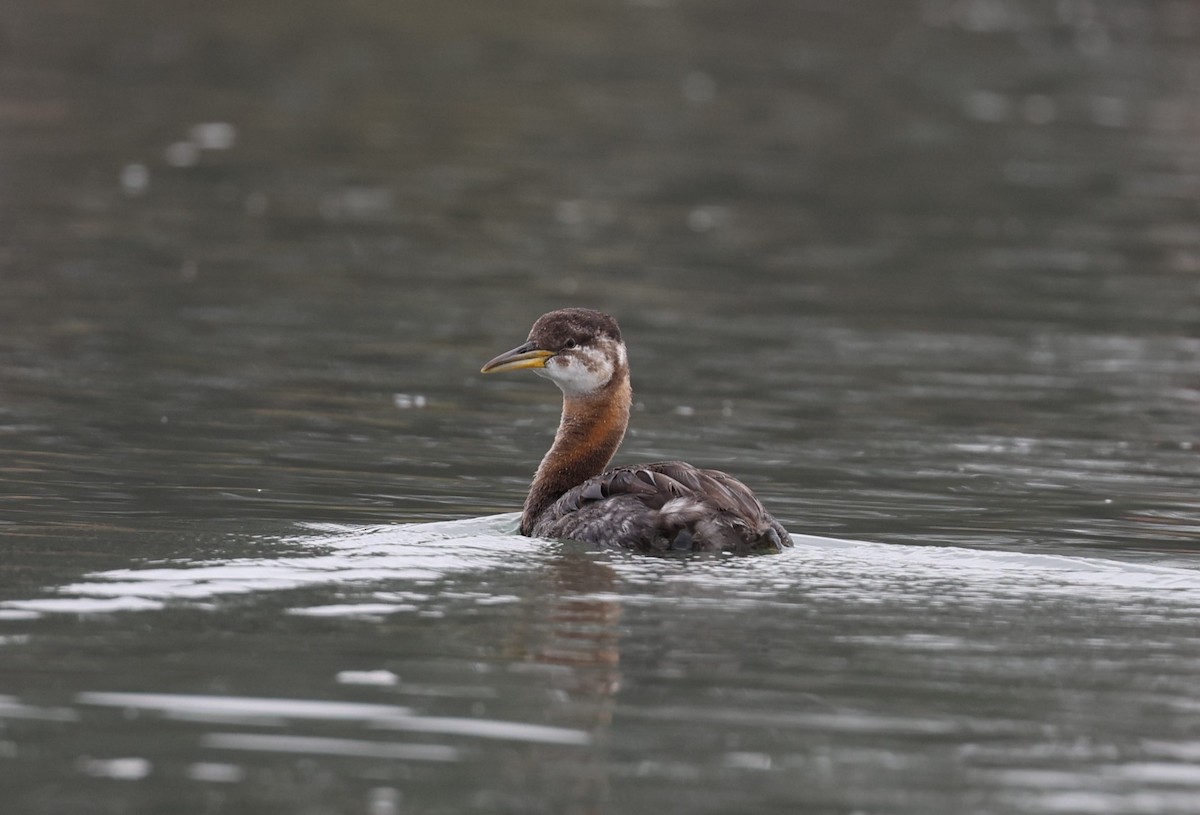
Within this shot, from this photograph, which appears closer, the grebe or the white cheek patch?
the grebe

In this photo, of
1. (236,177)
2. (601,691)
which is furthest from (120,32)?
(601,691)

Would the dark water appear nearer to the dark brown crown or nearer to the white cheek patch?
the white cheek patch

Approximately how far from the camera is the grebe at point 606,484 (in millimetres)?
9047

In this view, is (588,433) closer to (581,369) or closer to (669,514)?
(581,369)

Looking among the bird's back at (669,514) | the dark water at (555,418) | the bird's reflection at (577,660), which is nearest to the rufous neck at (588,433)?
the dark water at (555,418)

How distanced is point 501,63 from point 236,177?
36.4ft

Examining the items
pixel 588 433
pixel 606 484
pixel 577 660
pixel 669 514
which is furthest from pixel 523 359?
pixel 577 660

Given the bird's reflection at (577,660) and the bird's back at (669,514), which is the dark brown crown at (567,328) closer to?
the bird's back at (669,514)

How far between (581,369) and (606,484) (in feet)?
3.47

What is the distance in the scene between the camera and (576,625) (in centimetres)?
768

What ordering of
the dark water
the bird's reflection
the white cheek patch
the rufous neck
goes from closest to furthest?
the bird's reflection
the dark water
the white cheek patch
the rufous neck

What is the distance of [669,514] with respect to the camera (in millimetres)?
9039

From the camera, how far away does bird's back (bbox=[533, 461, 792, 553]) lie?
9023 millimetres

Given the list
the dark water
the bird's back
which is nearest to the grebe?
the bird's back
